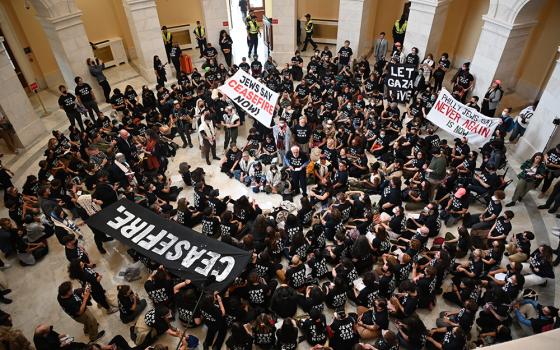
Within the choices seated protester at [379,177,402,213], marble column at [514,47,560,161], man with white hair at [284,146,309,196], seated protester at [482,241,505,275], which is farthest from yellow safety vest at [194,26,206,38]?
seated protester at [482,241,505,275]

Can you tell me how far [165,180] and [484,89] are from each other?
32.3 ft

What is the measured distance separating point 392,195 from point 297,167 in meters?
2.31

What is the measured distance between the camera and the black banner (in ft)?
37.1

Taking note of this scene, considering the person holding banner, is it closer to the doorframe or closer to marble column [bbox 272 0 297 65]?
marble column [bbox 272 0 297 65]

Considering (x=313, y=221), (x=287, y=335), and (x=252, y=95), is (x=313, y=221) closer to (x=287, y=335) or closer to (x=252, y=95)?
(x=287, y=335)

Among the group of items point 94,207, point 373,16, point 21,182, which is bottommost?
point 21,182

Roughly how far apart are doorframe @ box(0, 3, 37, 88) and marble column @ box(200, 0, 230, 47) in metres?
6.88

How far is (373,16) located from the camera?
1728 centimetres

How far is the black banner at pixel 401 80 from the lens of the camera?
445 inches

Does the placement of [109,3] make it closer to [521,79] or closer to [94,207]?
[94,207]

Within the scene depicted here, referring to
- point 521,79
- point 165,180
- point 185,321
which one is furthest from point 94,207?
point 521,79

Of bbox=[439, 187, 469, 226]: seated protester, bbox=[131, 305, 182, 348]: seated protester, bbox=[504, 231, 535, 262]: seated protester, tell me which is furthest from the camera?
bbox=[439, 187, 469, 226]: seated protester

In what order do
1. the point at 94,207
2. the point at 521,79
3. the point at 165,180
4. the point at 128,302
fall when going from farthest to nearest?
the point at 521,79 < the point at 165,180 < the point at 94,207 < the point at 128,302

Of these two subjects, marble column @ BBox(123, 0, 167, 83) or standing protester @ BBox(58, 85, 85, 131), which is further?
marble column @ BBox(123, 0, 167, 83)
